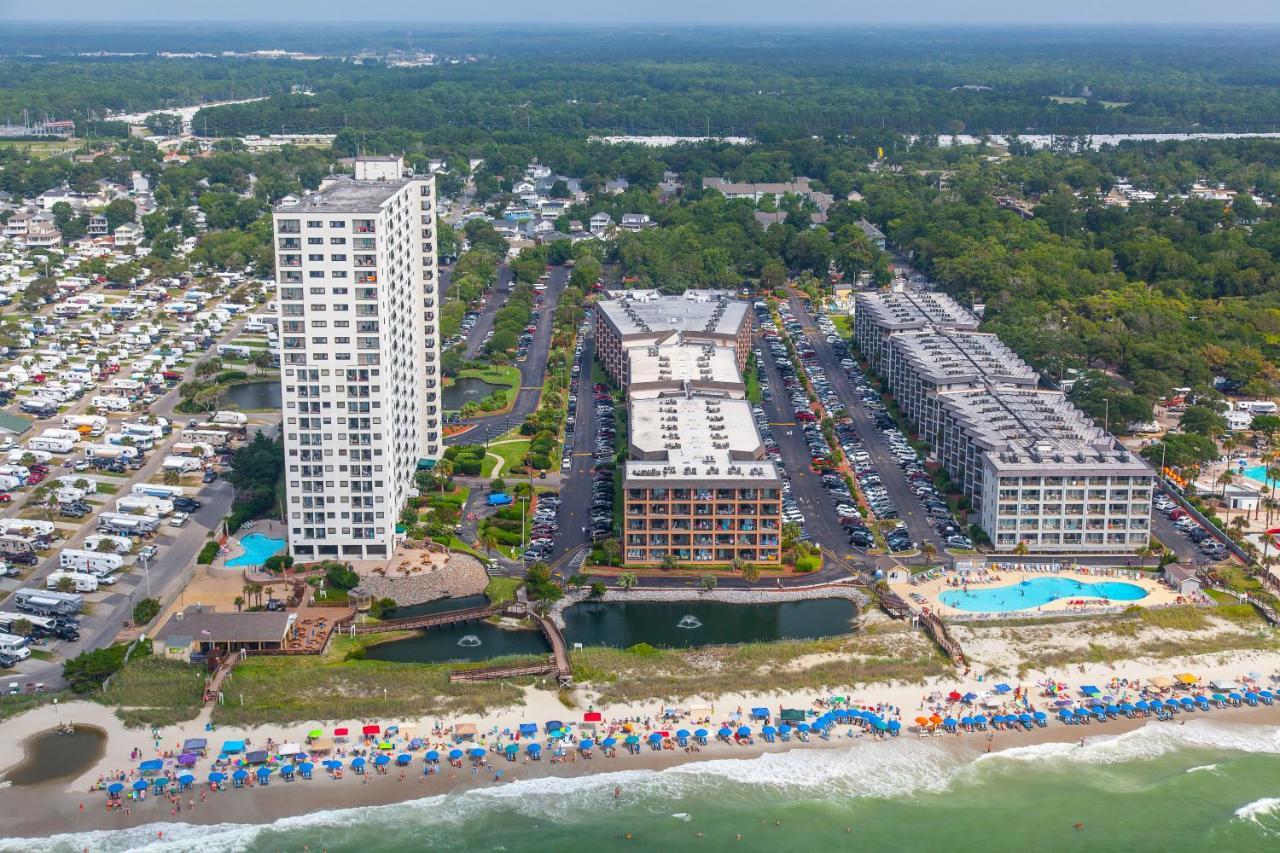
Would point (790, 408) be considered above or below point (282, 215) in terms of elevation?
below

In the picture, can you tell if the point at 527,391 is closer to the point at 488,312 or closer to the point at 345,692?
the point at 488,312

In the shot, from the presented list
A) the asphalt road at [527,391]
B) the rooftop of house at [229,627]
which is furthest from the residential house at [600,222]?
the rooftop of house at [229,627]

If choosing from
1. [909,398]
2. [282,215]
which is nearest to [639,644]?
[282,215]

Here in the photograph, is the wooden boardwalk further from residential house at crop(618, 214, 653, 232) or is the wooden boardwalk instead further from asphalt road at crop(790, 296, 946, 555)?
residential house at crop(618, 214, 653, 232)

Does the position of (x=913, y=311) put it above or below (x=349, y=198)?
below

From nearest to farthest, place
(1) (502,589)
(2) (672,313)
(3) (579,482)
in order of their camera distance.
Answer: (1) (502,589)
(3) (579,482)
(2) (672,313)

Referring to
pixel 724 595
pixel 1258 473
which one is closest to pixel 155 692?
pixel 724 595

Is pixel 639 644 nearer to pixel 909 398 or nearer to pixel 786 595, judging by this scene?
pixel 786 595
